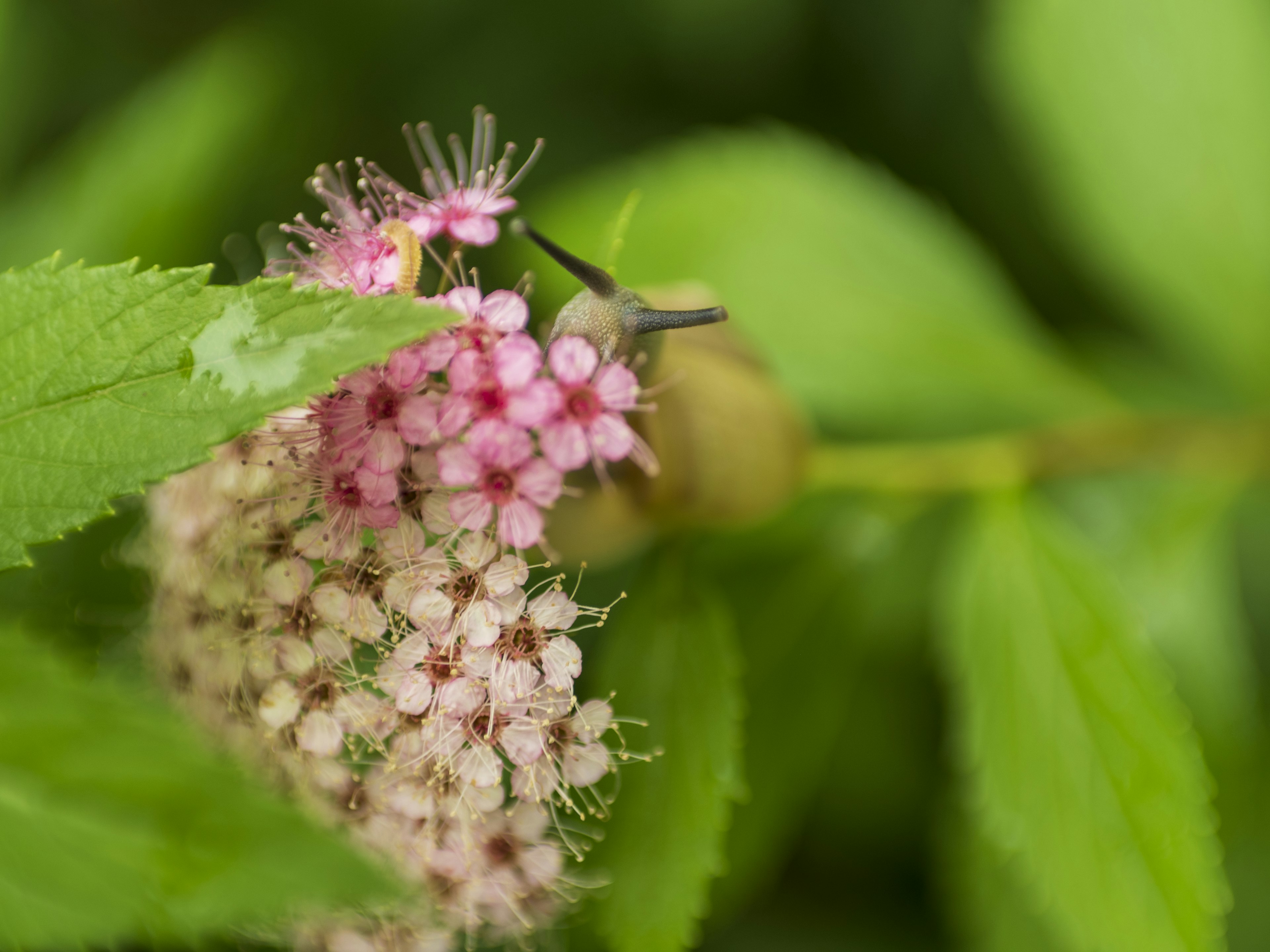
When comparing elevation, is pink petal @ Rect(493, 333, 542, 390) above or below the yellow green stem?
above

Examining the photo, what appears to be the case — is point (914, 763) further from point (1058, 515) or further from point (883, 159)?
point (883, 159)

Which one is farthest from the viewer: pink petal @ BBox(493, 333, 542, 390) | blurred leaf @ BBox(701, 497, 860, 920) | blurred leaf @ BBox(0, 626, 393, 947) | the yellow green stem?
blurred leaf @ BBox(701, 497, 860, 920)

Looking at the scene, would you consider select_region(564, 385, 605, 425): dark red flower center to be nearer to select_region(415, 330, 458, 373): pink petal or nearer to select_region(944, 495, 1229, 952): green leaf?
select_region(415, 330, 458, 373): pink petal

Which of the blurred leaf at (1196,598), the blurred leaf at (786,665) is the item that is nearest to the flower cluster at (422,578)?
the blurred leaf at (786,665)

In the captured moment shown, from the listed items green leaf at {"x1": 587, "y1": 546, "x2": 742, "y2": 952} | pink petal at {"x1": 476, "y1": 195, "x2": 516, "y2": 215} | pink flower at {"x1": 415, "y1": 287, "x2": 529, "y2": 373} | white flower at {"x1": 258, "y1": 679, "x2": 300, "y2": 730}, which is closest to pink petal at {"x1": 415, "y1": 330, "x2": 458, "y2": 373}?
pink flower at {"x1": 415, "y1": 287, "x2": 529, "y2": 373}

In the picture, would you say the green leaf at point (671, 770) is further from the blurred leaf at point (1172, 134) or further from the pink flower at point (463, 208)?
the blurred leaf at point (1172, 134)

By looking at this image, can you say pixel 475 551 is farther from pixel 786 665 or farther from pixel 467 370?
pixel 786 665
